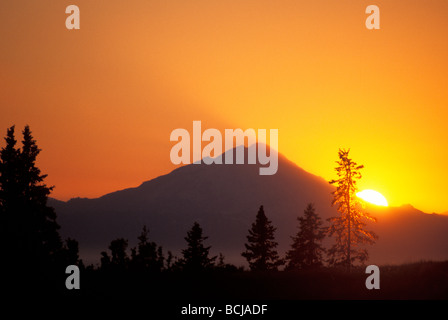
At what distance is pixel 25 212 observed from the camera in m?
39.2

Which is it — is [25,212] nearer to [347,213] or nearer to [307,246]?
[347,213]

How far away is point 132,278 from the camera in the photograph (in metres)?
31.5

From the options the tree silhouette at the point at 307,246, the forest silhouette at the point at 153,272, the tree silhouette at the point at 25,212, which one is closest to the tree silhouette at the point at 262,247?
the tree silhouette at the point at 307,246

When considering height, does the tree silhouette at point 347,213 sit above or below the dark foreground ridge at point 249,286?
above

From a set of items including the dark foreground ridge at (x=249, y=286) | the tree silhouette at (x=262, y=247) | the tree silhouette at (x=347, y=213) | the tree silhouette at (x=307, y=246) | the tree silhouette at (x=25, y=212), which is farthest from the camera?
the tree silhouette at (x=307, y=246)

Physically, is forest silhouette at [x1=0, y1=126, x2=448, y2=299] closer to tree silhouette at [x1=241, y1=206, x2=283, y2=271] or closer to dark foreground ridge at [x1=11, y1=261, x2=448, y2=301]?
dark foreground ridge at [x1=11, y1=261, x2=448, y2=301]

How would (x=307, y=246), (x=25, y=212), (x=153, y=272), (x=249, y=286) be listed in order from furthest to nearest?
(x=307, y=246) < (x=25, y=212) < (x=153, y=272) < (x=249, y=286)

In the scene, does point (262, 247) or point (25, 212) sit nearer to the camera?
point (25, 212)

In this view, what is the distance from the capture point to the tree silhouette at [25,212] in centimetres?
3888

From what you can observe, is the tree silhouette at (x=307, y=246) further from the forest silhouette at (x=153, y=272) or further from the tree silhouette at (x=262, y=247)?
the forest silhouette at (x=153, y=272)

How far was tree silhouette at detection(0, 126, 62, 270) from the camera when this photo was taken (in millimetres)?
38875

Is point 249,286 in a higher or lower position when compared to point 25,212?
lower

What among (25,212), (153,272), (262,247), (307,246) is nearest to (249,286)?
(153,272)
